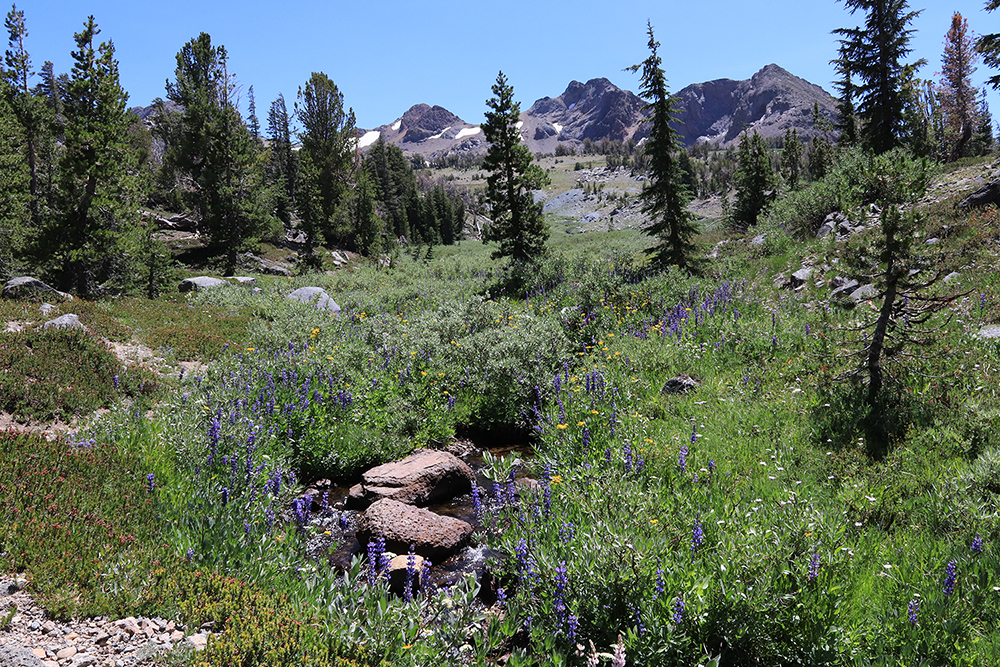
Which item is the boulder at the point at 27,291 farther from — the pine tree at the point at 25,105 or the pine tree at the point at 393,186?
the pine tree at the point at 393,186

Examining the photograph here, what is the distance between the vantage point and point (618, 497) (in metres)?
5.91

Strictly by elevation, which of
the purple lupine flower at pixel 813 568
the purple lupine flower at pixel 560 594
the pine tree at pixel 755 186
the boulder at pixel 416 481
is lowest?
the boulder at pixel 416 481

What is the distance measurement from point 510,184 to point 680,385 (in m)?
17.7

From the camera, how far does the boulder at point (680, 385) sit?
30.5 feet

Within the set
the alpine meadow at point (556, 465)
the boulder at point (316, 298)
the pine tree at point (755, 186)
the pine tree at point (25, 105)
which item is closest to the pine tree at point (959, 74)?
the pine tree at point (755, 186)

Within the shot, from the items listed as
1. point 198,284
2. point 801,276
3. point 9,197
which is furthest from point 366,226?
point 801,276

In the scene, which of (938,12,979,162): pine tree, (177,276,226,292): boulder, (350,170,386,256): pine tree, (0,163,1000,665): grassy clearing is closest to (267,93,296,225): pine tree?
(350,170,386,256): pine tree

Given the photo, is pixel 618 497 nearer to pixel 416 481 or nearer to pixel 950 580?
pixel 950 580

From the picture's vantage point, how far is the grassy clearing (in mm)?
4211

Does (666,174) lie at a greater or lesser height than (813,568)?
greater

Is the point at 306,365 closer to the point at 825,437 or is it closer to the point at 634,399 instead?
the point at 634,399

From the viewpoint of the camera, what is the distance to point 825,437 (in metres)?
6.96

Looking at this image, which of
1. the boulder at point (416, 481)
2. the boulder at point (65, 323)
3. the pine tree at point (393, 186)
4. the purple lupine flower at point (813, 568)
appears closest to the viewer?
the purple lupine flower at point (813, 568)

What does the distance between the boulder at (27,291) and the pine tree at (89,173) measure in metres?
5.01
